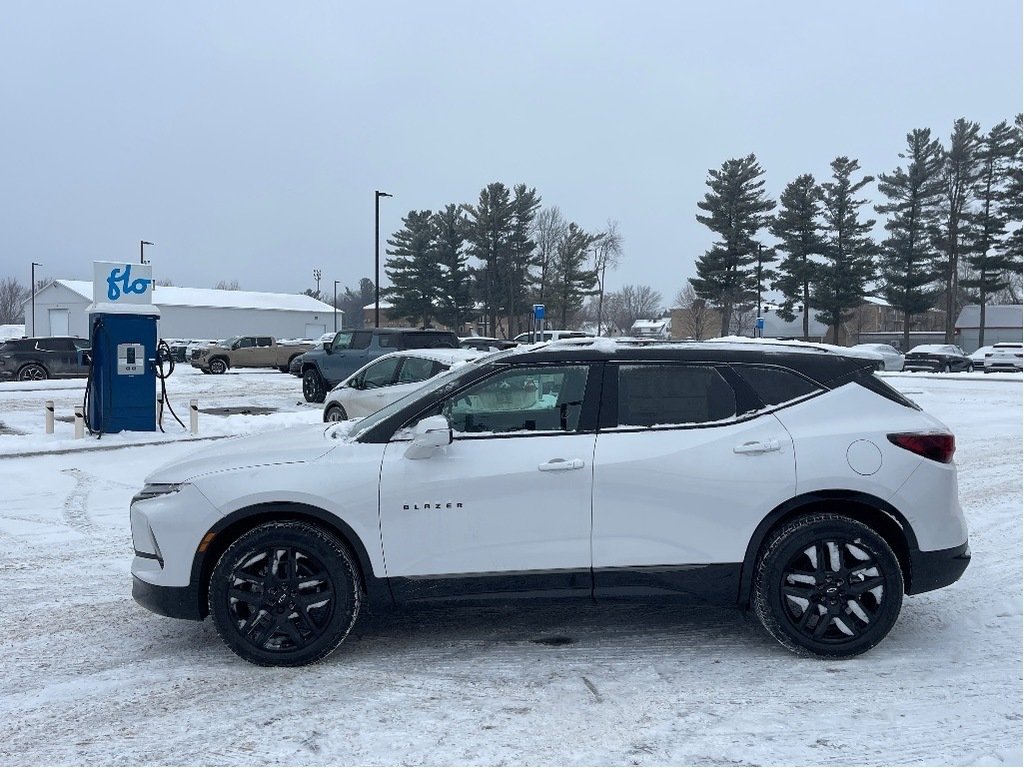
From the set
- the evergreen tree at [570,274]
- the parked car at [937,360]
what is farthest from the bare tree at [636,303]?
the parked car at [937,360]

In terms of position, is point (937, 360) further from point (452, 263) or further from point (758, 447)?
point (758, 447)

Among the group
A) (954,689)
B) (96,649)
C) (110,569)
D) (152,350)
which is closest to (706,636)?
(954,689)

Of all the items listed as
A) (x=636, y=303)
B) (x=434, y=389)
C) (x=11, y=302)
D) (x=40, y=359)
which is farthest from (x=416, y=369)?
(x=11, y=302)

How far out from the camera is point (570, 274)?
67.9 m

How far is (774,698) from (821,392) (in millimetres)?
1644

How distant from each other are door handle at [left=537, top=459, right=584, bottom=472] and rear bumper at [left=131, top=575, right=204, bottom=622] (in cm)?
191

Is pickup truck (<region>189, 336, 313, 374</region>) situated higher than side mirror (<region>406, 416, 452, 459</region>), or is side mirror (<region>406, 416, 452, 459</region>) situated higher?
pickup truck (<region>189, 336, 313, 374</region>)

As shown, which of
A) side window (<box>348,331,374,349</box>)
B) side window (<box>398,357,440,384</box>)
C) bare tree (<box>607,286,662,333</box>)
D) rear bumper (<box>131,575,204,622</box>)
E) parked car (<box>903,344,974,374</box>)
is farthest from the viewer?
bare tree (<box>607,286,662,333</box>)

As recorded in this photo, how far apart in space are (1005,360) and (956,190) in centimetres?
1932

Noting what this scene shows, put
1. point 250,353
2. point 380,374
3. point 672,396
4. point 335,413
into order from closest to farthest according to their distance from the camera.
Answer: point 672,396 → point 380,374 → point 335,413 → point 250,353

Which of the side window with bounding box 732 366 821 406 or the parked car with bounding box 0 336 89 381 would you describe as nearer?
the side window with bounding box 732 366 821 406

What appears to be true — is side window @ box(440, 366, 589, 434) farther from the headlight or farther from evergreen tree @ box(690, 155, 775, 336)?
evergreen tree @ box(690, 155, 775, 336)

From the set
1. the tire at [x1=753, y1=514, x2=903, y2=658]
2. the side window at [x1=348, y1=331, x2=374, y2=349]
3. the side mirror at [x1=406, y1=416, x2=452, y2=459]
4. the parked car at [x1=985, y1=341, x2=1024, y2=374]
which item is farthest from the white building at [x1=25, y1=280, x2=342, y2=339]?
the tire at [x1=753, y1=514, x2=903, y2=658]

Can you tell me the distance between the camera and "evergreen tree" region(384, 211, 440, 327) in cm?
6341
